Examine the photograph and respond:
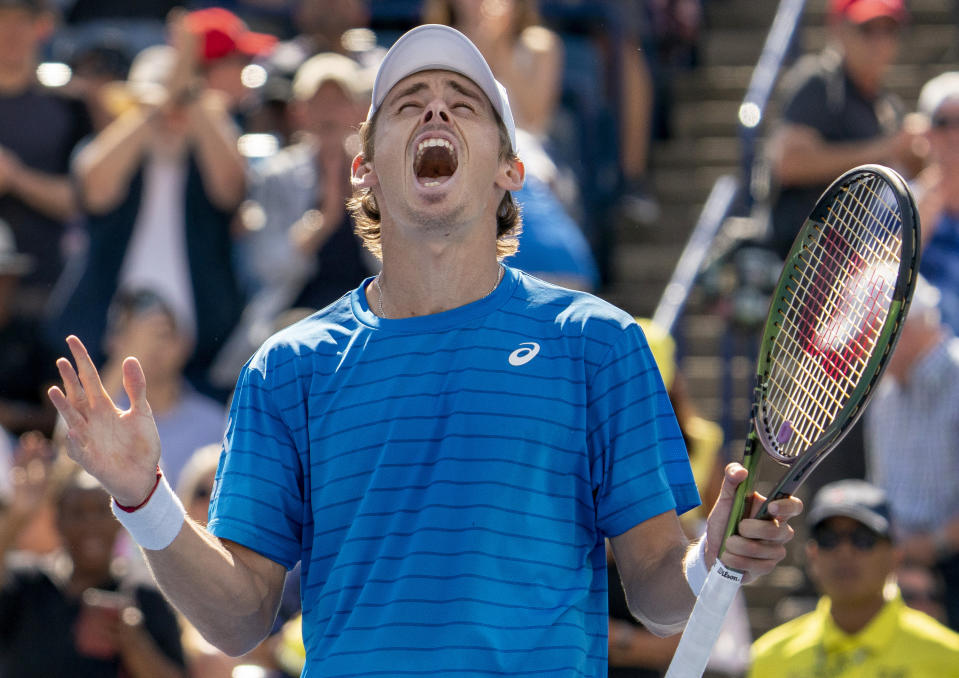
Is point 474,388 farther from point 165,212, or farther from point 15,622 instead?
point 165,212

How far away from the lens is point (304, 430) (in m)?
3.11

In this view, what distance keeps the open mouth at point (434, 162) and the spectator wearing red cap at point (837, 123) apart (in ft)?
15.7

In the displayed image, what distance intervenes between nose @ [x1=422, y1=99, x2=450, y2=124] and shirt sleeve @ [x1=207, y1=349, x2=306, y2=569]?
522mm

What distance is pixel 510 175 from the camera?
3.33 m

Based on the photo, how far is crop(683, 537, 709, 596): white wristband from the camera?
288 cm

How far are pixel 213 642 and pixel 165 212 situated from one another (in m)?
4.84

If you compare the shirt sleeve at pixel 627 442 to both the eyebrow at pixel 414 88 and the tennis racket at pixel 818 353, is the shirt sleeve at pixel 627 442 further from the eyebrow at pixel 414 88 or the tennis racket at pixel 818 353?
the eyebrow at pixel 414 88

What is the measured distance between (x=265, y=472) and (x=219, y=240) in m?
4.74

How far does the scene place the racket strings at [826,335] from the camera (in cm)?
305

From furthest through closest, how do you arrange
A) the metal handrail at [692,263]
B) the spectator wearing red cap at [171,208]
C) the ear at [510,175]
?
the metal handrail at [692,263], the spectator wearing red cap at [171,208], the ear at [510,175]

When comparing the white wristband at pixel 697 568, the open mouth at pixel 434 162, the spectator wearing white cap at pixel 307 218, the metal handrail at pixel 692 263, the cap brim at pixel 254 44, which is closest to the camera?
the white wristband at pixel 697 568

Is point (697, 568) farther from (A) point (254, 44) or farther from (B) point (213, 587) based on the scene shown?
(A) point (254, 44)

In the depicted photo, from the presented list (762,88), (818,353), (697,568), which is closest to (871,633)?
(818,353)

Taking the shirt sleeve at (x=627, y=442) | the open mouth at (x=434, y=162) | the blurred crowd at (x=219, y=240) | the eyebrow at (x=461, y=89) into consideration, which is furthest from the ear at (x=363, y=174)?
the blurred crowd at (x=219, y=240)
